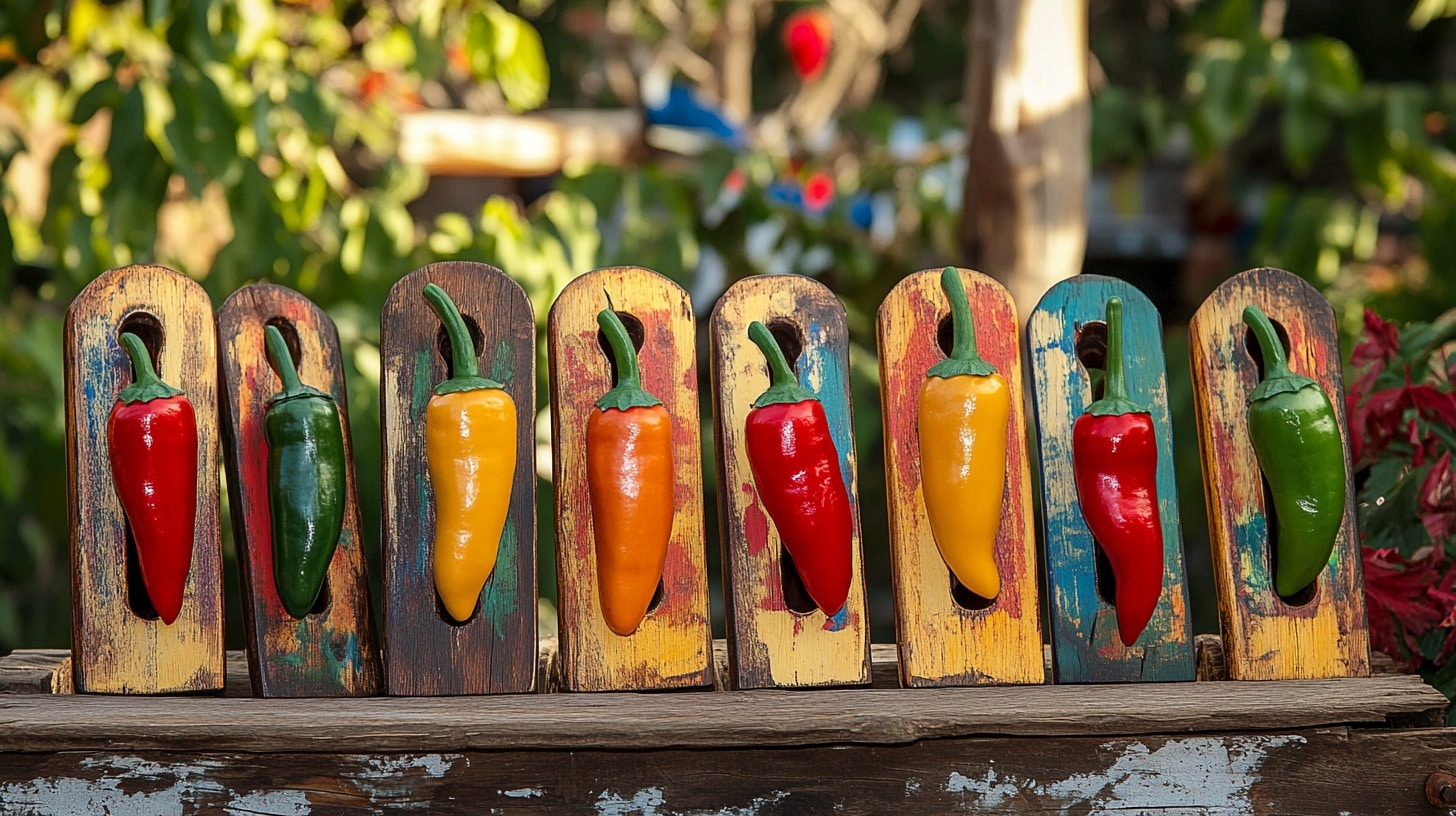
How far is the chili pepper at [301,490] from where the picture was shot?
3.78ft

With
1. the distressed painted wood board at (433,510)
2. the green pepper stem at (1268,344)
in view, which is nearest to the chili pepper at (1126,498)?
the green pepper stem at (1268,344)

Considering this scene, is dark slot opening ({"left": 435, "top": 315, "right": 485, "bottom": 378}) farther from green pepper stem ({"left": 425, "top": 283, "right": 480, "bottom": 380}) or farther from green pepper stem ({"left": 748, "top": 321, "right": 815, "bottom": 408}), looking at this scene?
green pepper stem ({"left": 748, "top": 321, "right": 815, "bottom": 408})

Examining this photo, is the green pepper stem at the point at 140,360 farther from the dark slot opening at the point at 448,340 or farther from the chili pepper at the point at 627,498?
the chili pepper at the point at 627,498

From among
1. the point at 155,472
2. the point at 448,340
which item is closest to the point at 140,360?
the point at 155,472

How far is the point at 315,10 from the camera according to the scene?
307cm

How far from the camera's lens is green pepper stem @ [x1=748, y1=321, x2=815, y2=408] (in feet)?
3.80

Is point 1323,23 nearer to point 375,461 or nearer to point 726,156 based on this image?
point 726,156

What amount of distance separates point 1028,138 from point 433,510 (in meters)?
1.49

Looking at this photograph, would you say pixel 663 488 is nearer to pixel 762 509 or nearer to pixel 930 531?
pixel 762 509

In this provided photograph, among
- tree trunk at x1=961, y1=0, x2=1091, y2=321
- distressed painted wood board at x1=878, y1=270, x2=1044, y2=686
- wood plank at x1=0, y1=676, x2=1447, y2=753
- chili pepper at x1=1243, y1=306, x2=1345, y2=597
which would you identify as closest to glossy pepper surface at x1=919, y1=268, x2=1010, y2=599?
distressed painted wood board at x1=878, y1=270, x2=1044, y2=686

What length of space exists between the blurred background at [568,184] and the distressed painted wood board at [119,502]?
0.74 meters

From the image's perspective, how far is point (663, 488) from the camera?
1162 mm

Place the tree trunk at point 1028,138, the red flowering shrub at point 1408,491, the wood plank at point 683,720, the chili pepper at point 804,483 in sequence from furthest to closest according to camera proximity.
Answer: the tree trunk at point 1028,138
the red flowering shrub at point 1408,491
the chili pepper at point 804,483
the wood plank at point 683,720

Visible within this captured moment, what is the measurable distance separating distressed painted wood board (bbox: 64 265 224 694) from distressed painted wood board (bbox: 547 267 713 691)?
0.32 metres
